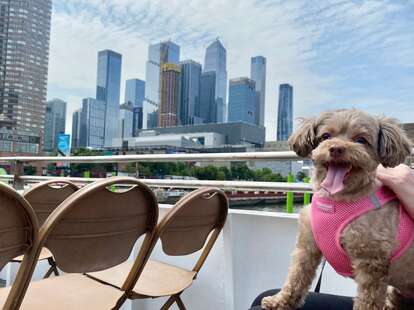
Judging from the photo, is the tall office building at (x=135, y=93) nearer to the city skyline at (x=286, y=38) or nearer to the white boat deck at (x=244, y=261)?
the city skyline at (x=286, y=38)

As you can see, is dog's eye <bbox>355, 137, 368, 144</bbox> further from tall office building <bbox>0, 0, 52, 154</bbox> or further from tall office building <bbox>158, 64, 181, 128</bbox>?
tall office building <bbox>158, 64, 181, 128</bbox>

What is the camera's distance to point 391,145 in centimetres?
125

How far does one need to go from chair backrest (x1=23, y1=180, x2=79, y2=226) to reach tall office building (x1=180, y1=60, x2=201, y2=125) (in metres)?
50.9

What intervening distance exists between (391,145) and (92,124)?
181 ft

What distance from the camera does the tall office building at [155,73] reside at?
63.8 metres

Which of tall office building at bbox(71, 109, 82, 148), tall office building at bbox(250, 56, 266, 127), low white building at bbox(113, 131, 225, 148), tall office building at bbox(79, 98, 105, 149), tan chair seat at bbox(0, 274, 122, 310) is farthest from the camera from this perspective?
tall office building at bbox(250, 56, 266, 127)

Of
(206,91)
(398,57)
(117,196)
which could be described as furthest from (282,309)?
(206,91)

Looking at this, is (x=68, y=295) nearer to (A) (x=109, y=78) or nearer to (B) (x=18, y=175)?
(B) (x=18, y=175)

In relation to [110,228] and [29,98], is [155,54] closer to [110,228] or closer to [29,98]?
[29,98]

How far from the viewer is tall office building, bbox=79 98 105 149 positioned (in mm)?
50206

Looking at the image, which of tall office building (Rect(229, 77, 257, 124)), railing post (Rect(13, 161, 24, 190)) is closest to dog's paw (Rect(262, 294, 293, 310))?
railing post (Rect(13, 161, 24, 190))

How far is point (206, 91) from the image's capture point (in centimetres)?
6600

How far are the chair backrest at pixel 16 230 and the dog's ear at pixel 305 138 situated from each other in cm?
93

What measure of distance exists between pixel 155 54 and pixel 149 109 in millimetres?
22734
